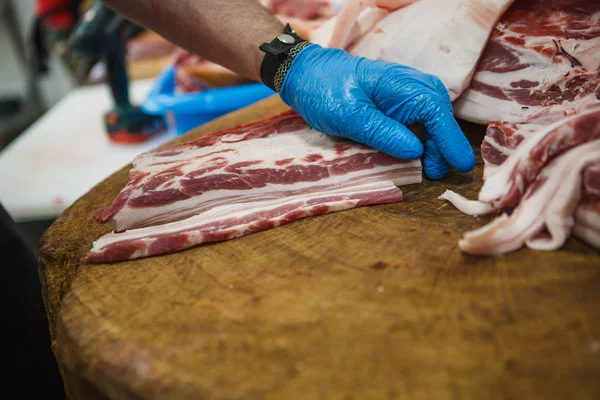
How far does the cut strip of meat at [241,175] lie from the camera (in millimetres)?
1851

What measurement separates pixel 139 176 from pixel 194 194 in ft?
0.79

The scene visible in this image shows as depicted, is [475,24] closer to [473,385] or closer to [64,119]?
[473,385]

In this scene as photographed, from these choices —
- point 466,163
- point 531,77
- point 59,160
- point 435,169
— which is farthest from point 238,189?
point 59,160

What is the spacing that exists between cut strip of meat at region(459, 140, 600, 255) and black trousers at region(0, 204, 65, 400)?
6.30ft

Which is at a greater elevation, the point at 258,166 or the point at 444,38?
the point at 444,38

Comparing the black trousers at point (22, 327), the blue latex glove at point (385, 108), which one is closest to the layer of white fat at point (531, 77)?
the blue latex glove at point (385, 108)

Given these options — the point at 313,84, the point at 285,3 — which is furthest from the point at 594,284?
the point at 285,3

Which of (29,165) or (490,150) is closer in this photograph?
(490,150)

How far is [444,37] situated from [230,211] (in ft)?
4.06

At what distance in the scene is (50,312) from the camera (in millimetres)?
1832

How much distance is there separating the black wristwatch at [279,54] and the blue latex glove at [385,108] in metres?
0.13

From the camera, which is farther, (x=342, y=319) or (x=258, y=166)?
(x=258, y=166)

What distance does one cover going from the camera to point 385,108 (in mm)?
2035

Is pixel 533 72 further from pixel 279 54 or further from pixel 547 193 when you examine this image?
pixel 279 54
